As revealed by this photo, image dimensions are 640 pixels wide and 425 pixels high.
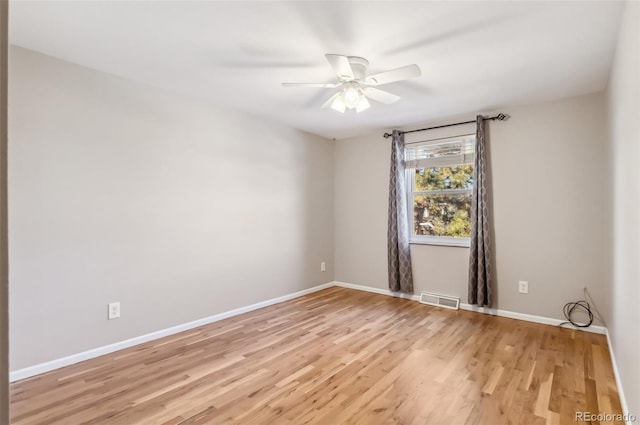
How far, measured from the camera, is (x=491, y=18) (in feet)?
6.30

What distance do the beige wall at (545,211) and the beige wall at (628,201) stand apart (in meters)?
1.06

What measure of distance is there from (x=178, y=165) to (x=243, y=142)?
2.78 ft

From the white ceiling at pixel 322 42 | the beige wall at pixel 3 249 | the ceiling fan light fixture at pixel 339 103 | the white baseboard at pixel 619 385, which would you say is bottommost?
the white baseboard at pixel 619 385

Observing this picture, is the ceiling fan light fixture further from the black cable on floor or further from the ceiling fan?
the black cable on floor

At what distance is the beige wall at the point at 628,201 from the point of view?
146cm

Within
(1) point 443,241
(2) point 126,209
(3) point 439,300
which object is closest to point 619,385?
(3) point 439,300

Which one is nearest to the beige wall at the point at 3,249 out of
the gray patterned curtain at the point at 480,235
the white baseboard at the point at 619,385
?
the white baseboard at the point at 619,385

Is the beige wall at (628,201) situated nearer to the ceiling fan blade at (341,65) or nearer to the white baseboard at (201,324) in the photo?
the white baseboard at (201,324)

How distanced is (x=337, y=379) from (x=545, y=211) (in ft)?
9.07

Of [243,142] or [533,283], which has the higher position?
[243,142]

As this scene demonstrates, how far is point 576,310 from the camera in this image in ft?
10.4

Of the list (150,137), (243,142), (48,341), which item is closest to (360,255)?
(243,142)

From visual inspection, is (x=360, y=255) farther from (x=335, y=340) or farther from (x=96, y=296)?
(x=96, y=296)

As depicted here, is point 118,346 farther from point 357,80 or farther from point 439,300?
point 439,300
